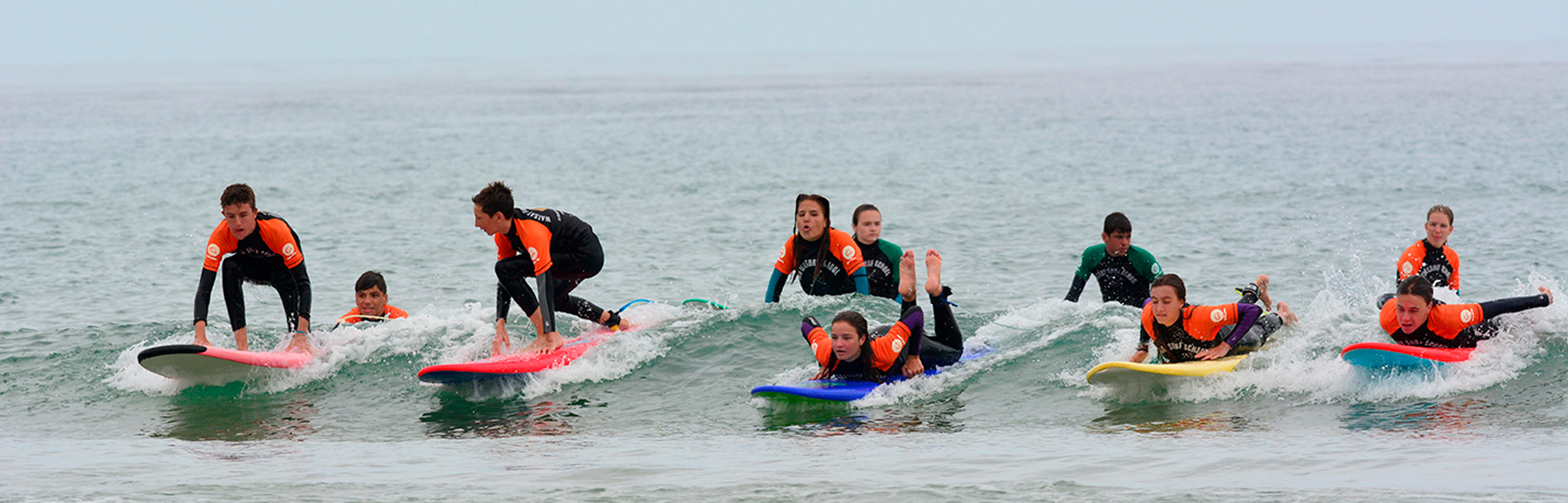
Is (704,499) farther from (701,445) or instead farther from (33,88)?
(33,88)

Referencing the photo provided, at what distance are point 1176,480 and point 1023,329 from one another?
523 centimetres

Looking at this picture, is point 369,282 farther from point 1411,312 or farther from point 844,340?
point 1411,312

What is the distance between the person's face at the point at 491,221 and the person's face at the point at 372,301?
9.85ft

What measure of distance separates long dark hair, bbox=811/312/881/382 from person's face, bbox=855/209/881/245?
1.82m

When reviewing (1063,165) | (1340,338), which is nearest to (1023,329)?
(1340,338)

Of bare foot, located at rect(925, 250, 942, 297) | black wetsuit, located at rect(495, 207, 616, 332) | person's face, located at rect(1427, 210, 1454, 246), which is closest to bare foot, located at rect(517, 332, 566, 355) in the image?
black wetsuit, located at rect(495, 207, 616, 332)

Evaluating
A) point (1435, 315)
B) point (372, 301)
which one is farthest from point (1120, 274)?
point (372, 301)

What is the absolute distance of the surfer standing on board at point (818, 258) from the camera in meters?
12.0

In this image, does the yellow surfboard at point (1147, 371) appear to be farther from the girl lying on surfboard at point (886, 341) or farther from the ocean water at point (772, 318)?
the girl lying on surfboard at point (886, 341)

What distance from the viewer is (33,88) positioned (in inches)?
3839

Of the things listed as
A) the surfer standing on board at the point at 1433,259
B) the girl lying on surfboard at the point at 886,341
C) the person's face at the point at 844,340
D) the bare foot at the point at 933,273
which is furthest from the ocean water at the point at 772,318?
the bare foot at the point at 933,273

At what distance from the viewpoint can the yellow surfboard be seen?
9.88 metres

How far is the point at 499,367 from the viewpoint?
10859 millimetres

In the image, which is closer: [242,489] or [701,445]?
[242,489]
